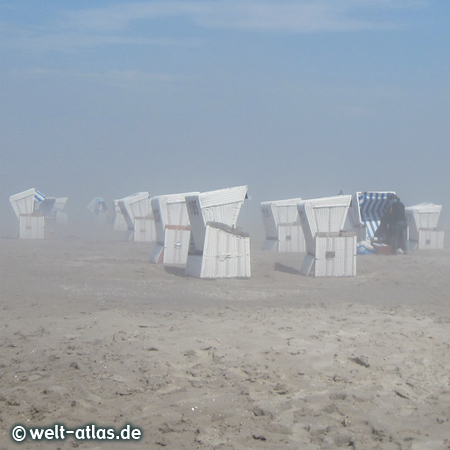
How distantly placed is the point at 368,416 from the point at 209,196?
849cm

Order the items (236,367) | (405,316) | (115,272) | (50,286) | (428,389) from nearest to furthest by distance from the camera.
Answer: (428,389) < (236,367) < (405,316) < (50,286) < (115,272)

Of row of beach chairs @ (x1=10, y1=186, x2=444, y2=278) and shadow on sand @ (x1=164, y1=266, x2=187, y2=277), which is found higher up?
row of beach chairs @ (x1=10, y1=186, x2=444, y2=278)

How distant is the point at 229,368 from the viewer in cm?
573

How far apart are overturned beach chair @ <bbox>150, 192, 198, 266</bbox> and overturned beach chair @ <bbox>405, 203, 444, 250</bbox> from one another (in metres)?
8.61

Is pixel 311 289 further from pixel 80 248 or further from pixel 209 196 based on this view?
pixel 80 248

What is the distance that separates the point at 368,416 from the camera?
15.4 feet

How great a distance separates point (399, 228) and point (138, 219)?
10776mm

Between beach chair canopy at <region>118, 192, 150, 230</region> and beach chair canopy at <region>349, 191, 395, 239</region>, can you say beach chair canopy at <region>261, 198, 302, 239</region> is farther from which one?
beach chair canopy at <region>118, 192, 150, 230</region>

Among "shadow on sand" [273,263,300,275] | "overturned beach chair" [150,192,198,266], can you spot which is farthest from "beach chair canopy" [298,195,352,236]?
"overturned beach chair" [150,192,198,266]

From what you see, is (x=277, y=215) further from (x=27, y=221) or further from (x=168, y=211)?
(x=27, y=221)

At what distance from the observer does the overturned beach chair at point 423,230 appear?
19.7 metres

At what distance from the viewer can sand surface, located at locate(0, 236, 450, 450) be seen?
4.43 m

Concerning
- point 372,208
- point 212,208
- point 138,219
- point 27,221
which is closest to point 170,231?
point 212,208

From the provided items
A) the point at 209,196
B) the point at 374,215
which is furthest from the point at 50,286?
the point at 374,215
